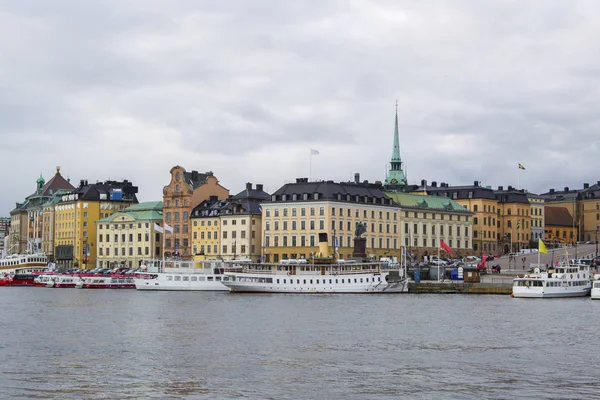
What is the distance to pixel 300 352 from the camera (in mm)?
51812

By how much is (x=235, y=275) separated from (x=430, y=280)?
24.5 m

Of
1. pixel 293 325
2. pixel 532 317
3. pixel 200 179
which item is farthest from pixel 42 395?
pixel 200 179

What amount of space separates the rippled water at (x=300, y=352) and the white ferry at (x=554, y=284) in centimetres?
1509

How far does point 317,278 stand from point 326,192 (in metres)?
37.9

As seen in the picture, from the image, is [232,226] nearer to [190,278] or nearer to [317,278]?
[190,278]

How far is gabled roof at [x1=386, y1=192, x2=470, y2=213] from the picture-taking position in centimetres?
16838

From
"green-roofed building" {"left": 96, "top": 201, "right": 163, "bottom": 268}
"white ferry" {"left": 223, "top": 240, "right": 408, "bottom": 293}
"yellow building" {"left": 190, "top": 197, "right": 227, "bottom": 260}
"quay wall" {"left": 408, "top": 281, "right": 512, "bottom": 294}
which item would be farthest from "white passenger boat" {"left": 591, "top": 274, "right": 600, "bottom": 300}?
"green-roofed building" {"left": 96, "top": 201, "right": 163, "bottom": 268}

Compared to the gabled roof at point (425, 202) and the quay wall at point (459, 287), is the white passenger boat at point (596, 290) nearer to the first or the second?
the quay wall at point (459, 287)

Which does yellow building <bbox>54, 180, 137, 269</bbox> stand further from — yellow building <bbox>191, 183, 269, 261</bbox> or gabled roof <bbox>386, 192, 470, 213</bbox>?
gabled roof <bbox>386, 192, 470, 213</bbox>

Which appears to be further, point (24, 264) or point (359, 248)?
point (24, 264)

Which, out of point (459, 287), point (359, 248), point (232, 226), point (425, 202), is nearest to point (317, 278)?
point (359, 248)

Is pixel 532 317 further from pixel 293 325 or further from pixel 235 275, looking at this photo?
pixel 235 275

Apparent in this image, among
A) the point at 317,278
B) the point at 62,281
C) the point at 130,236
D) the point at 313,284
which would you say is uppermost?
the point at 130,236

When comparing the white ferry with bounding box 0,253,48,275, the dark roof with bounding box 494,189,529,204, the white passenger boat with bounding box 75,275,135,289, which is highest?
the dark roof with bounding box 494,189,529,204
